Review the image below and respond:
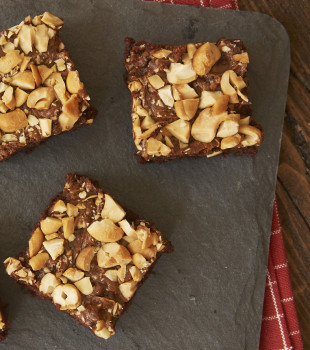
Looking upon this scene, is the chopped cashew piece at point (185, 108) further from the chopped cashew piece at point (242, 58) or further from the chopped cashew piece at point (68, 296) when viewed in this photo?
the chopped cashew piece at point (68, 296)

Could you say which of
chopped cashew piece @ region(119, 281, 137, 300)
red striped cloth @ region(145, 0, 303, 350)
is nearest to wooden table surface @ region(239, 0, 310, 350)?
red striped cloth @ region(145, 0, 303, 350)

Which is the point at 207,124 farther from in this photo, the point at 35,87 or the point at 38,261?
the point at 38,261

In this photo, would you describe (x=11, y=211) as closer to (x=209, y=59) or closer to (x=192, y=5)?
(x=209, y=59)

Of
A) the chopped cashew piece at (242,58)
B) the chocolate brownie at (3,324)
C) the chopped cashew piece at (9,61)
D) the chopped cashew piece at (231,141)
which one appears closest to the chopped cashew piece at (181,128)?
the chopped cashew piece at (231,141)

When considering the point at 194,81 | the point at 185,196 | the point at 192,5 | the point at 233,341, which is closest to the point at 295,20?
the point at 192,5

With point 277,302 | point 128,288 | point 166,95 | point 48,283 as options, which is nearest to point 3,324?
point 48,283

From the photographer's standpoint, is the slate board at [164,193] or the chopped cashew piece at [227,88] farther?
the slate board at [164,193]
